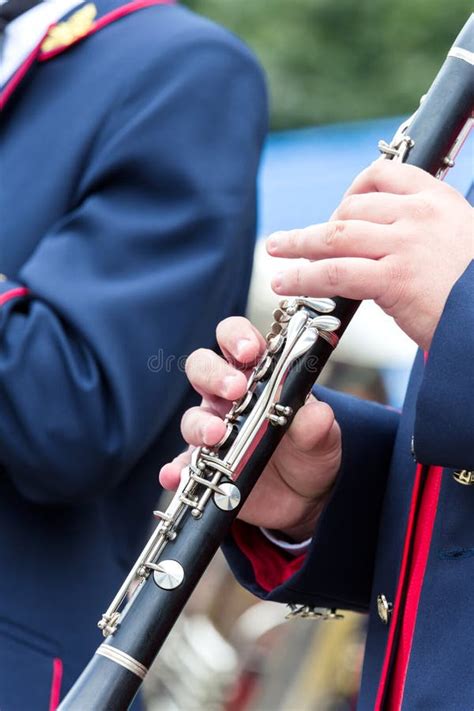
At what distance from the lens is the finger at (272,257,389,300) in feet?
4.17

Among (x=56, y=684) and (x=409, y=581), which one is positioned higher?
(x=409, y=581)

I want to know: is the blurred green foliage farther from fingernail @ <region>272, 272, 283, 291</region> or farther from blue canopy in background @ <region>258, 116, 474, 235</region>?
fingernail @ <region>272, 272, 283, 291</region>

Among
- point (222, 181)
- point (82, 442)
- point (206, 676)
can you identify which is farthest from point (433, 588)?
point (206, 676)

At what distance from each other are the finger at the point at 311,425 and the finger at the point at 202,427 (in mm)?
100

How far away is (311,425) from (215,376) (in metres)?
0.14

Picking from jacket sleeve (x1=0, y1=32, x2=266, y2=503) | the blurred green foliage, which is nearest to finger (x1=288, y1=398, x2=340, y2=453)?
jacket sleeve (x1=0, y1=32, x2=266, y2=503)

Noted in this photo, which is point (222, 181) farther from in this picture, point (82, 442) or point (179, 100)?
point (82, 442)

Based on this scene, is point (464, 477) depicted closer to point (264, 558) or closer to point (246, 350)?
point (246, 350)

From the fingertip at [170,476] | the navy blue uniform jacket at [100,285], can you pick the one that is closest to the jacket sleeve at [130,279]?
the navy blue uniform jacket at [100,285]

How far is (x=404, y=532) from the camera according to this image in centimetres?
151

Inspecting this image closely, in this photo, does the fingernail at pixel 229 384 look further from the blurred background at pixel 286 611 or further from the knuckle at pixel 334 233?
the blurred background at pixel 286 611

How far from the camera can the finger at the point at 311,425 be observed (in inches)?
57.9

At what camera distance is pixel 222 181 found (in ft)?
6.41

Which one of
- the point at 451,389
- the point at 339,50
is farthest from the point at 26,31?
the point at 339,50
